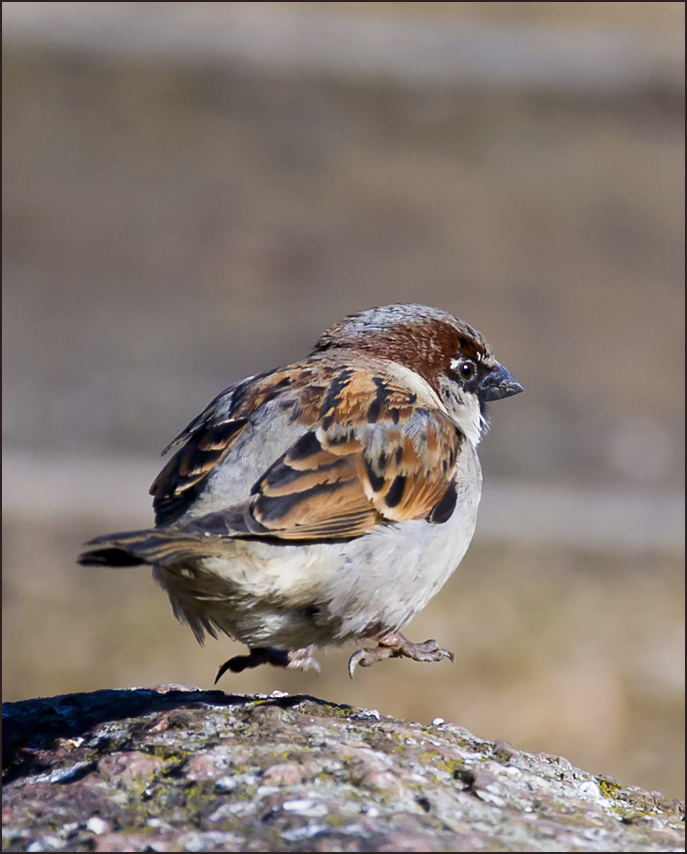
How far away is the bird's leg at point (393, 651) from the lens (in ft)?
16.9

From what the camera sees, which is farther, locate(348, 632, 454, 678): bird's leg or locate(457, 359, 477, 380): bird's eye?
locate(457, 359, 477, 380): bird's eye

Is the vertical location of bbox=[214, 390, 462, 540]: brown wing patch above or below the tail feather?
above

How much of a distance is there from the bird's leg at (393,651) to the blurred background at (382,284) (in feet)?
17.1

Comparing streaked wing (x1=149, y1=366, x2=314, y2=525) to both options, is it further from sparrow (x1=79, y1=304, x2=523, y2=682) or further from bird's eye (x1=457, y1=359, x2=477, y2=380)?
bird's eye (x1=457, y1=359, x2=477, y2=380)

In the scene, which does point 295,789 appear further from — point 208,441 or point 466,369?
point 466,369

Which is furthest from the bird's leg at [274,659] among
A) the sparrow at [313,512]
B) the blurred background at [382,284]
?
the blurred background at [382,284]

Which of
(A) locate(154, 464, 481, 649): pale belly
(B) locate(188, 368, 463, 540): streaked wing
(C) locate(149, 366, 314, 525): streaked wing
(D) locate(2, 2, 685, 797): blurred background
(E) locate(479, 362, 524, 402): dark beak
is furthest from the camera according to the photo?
(D) locate(2, 2, 685, 797): blurred background

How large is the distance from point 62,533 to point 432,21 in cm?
2057

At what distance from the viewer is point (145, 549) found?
390 cm

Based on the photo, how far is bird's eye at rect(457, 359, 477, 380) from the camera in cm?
612

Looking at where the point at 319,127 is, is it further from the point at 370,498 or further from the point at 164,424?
the point at 370,498

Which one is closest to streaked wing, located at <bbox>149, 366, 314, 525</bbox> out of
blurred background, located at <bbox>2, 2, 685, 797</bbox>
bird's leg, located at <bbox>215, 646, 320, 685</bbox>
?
bird's leg, located at <bbox>215, 646, 320, 685</bbox>

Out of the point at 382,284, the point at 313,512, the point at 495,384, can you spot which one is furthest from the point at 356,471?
the point at 382,284

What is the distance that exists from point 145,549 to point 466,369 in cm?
266
